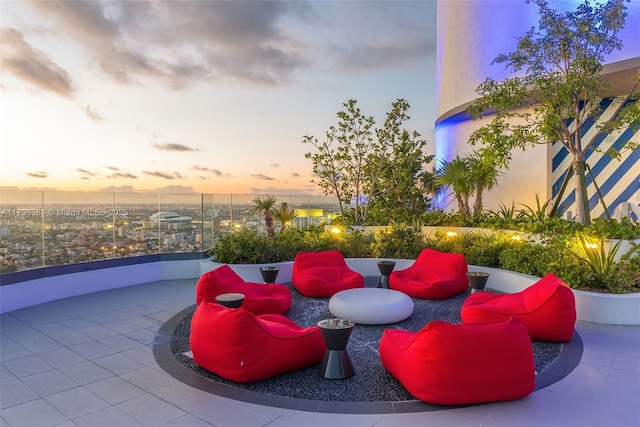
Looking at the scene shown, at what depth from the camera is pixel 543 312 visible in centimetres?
445

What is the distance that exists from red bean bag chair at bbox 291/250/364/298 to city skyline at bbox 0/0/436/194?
4.26 metres

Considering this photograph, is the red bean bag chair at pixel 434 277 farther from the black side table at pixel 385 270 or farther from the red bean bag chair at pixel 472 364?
the red bean bag chair at pixel 472 364

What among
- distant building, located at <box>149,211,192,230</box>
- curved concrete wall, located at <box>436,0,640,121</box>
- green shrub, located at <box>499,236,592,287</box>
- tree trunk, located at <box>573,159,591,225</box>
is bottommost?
green shrub, located at <box>499,236,592,287</box>

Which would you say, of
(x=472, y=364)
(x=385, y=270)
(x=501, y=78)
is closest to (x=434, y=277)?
(x=385, y=270)

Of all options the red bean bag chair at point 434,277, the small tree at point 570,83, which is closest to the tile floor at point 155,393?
the red bean bag chair at point 434,277

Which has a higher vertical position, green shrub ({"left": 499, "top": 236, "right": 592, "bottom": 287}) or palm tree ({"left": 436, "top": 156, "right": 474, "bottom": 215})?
palm tree ({"left": 436, "top": 156, "right": 474, "bottom": 215})

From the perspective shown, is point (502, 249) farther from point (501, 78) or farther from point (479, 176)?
point (501, 78)

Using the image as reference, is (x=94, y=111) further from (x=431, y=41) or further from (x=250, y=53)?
(x=431, y=41)

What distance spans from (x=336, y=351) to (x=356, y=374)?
325 millimetres

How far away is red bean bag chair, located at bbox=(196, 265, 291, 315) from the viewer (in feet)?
17.3

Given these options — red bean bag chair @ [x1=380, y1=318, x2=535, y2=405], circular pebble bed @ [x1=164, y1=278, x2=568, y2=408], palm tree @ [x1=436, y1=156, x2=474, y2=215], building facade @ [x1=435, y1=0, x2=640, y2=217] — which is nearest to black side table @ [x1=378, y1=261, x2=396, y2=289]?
circular pebble bed @ [x1=164, y1=278, x2=568, y2=408]

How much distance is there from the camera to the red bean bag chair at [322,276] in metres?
6.51

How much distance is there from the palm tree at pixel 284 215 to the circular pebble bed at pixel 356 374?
5.57 metres

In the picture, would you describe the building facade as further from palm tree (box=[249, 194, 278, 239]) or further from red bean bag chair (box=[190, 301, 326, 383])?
red bean bag chair (box=[190, 301, 326, 383])
